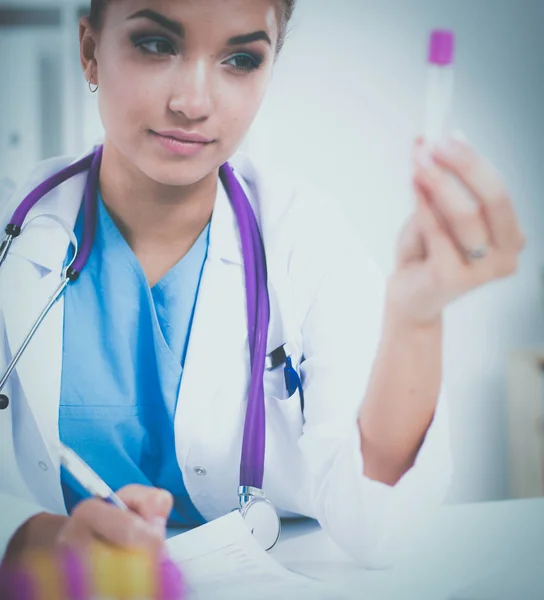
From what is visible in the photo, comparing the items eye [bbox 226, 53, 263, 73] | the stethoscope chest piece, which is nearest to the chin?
eye [bbox 226, 53, 263, 73]

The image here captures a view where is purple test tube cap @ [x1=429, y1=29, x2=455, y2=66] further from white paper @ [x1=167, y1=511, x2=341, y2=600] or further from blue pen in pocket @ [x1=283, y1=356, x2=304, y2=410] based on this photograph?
white paper @ [x1=167, y1=511, x2=341, y2=600]

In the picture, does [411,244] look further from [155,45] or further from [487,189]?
[155,45]

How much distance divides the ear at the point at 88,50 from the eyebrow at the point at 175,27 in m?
0.07

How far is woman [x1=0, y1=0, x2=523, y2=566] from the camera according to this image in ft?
2.12

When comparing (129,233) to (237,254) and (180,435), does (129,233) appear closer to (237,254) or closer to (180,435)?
(237,254)

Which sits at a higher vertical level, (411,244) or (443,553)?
(411,244)

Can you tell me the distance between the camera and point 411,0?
31.2 inches

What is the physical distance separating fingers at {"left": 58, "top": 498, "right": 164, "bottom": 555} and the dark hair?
18.6 inches

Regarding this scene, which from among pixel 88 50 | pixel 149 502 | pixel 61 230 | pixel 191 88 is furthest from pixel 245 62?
pixel 149 502

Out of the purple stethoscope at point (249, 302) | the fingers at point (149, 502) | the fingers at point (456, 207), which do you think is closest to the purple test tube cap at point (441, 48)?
A: the fingers at point (456, 207)

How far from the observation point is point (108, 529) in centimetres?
60

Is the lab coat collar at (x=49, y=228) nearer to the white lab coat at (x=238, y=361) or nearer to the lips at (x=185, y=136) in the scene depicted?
the white lab coat at (x=238, y=361)

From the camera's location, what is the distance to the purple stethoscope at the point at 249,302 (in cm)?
71

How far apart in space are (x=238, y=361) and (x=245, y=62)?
31 centimetres
